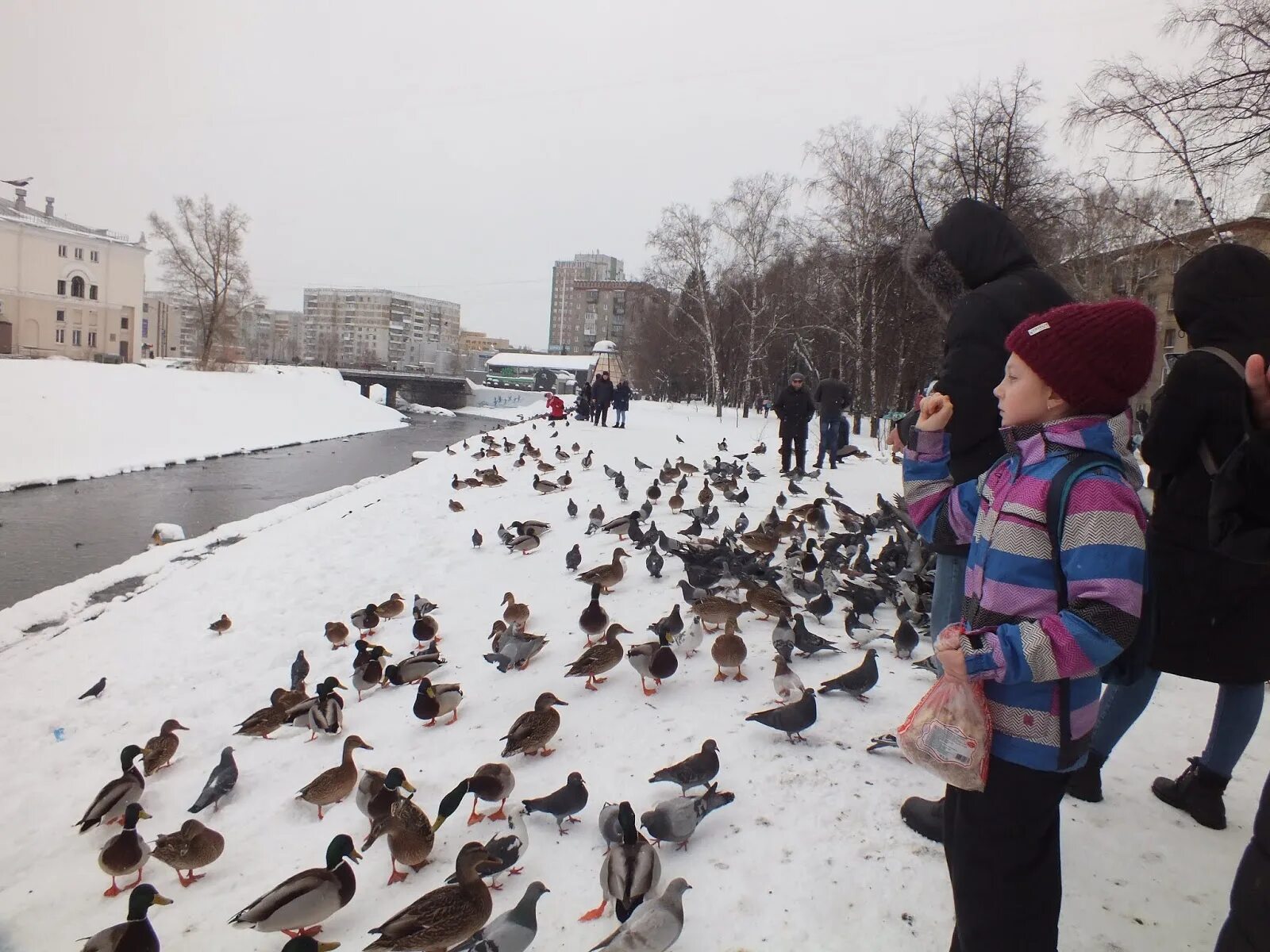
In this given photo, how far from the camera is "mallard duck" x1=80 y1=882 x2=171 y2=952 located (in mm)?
2973

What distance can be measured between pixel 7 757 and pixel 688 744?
5.53 metres

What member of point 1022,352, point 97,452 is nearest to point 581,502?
point 1022,352

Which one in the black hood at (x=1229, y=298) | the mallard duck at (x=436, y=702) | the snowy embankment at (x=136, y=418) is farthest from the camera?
the snowy embankment at (x=136, y=418)

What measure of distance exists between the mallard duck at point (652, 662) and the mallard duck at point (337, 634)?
3.74m

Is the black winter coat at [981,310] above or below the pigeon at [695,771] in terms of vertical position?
above

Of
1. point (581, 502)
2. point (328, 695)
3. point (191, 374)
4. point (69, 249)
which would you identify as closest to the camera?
point (328, 695)

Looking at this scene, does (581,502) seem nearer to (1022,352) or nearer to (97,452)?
(1022,352)

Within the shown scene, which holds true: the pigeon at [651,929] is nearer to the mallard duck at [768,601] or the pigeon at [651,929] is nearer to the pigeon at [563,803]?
the pigeon at [563,803]

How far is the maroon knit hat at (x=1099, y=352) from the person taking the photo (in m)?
1.88

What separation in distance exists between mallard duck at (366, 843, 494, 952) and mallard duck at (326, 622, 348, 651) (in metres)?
4.86

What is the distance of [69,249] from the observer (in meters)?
57.2

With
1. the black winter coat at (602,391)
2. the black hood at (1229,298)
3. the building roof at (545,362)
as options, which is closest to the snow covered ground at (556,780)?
the black hood at (1229,298)

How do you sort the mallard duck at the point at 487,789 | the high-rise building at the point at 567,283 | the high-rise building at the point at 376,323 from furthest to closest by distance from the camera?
the high-rise building at the point at 567,283 < the high-rise building at the point at 376,323 < the mallard duck at the point at 487,789

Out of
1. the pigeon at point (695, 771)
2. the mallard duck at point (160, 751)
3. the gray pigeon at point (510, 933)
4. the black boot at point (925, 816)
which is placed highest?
the black boot at point (925, 816)
